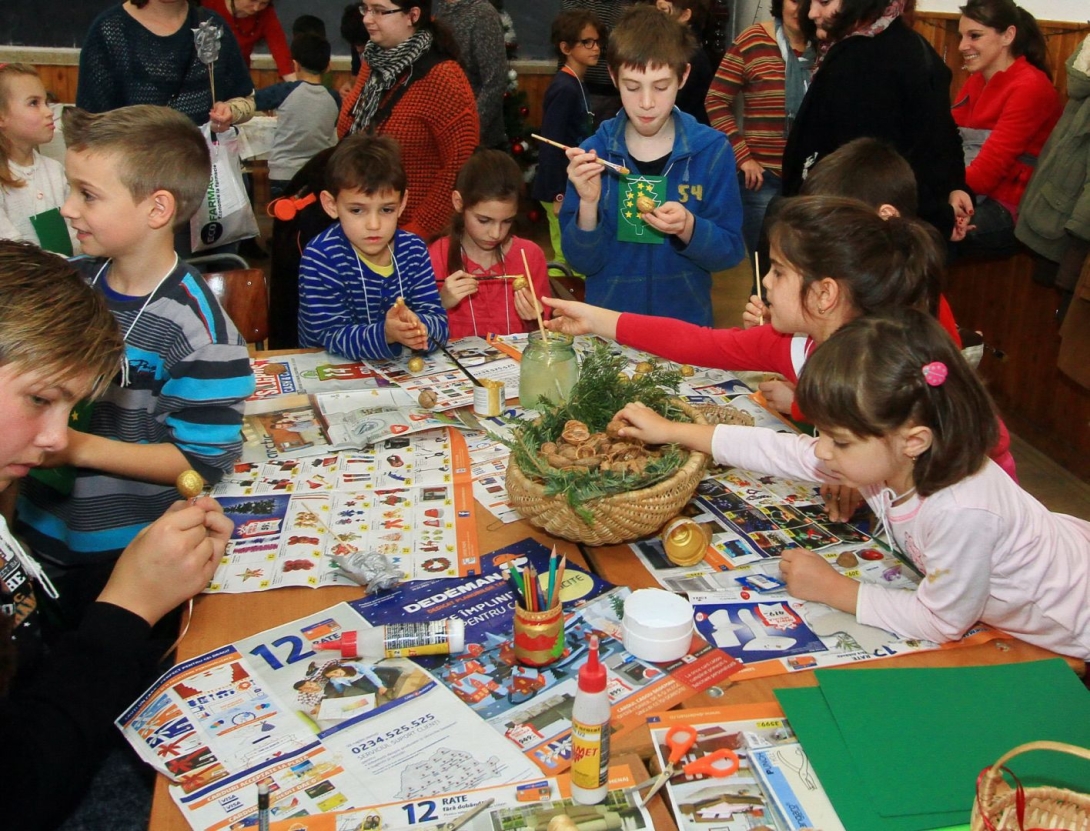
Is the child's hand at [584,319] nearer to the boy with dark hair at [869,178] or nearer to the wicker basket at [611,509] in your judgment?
the boy with dark hair at [869,178]

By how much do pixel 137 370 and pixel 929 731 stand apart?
1.40 meters

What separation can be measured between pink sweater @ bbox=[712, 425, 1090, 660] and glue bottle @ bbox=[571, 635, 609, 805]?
1.72 feet

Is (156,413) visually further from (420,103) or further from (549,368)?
Result: (420,103)

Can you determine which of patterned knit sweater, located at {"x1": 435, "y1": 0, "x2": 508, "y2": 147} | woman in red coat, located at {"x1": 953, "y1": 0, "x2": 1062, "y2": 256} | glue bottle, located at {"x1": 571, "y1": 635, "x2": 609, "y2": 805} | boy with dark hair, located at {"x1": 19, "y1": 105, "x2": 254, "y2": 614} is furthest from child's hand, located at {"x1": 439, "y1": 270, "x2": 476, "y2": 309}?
woman in red coat, located at {"x1": 953, "y1": 0, "x2": 1062, "y2": 256}

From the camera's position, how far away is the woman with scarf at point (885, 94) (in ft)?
9.00

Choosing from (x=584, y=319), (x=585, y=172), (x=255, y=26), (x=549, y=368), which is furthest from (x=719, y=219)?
(x=255, y=26)

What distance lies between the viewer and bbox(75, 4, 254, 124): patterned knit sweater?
305 centimetres

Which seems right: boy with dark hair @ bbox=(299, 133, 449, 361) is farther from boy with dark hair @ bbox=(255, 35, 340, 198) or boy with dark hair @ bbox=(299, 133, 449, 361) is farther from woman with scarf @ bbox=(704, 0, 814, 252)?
boy with dark hair @ bbox=(255, 35, 340, 198)

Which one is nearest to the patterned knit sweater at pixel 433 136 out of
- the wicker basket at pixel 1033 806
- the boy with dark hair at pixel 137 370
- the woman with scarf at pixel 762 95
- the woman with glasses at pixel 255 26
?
the woman with scarf at pixel 762 95

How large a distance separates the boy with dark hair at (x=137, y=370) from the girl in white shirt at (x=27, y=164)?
155 centimetres

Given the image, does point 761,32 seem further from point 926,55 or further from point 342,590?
point 342,590

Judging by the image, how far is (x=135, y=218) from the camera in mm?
1706

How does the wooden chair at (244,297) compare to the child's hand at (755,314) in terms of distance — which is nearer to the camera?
the child's hand at (755,314)

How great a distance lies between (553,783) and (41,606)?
111 cm
